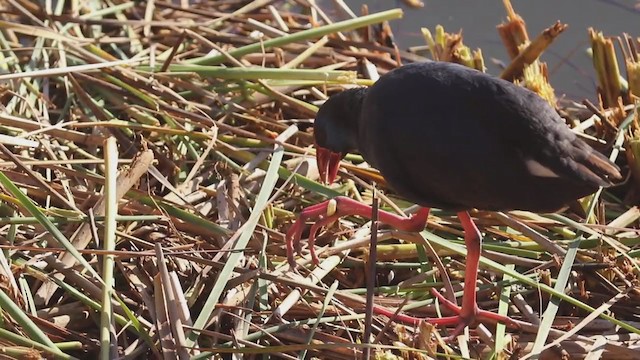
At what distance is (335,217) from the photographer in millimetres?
2803

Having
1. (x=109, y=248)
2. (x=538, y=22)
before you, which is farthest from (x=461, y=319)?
(x=538, y=22)

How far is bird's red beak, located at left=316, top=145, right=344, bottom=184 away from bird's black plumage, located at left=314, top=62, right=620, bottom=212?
1.35 feet

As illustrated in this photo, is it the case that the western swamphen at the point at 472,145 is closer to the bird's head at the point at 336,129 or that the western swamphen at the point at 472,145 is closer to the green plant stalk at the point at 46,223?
the bird's head at the point at 336,129

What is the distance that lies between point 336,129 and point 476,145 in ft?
1.92

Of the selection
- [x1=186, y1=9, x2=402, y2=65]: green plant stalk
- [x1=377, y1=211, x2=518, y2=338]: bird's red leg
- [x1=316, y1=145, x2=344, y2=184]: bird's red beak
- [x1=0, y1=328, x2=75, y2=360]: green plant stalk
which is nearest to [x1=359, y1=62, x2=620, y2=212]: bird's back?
[x1=377, y1=211, x2=518, y2=338]: bird's red leg

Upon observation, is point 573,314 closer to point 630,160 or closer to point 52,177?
point 630,160

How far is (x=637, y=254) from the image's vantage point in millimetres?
2857

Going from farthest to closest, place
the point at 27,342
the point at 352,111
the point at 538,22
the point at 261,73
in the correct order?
the point at 538,22, the point at 261,73, the point at 352,111, the point at 27,342

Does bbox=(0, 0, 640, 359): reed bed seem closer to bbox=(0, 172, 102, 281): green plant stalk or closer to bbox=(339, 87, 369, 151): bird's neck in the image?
bbox=(0, 172, 102, 281): green plant stalk

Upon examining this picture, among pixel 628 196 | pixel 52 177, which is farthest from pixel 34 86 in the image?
pixel 628 196

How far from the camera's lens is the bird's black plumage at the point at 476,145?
7.84 feet

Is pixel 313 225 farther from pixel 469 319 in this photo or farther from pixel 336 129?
pixel 469 319

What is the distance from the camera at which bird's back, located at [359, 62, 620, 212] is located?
2.39 meters

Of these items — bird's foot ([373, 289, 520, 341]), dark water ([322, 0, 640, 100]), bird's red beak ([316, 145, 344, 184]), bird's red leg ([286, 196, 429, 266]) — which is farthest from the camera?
dark water ([322, 0, 640, 100])
